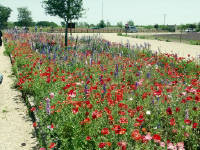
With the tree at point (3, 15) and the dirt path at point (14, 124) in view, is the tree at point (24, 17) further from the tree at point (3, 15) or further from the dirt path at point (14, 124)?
the dirt path at point (14, 124)

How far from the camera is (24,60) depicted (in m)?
9.66

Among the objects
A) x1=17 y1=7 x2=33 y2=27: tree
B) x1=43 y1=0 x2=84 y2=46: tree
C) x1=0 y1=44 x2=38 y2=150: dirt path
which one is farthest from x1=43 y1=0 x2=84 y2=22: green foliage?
x1=17 y1=7 x2=33 y2=27: tree

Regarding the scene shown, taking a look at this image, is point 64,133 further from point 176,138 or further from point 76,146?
point 176,138

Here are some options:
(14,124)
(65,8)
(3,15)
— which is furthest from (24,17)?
(14,124)

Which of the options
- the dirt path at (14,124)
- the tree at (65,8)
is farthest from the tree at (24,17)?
the dirt path at (14,124)

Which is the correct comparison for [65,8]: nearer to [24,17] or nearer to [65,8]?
[65,8]

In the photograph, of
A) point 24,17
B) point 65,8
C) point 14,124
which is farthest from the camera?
point 24,17

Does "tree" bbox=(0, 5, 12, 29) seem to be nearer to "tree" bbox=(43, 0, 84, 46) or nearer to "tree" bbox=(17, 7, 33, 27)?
"tree" bbox=(17, 7, 33, 27)

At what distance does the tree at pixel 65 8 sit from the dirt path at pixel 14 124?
449 inches

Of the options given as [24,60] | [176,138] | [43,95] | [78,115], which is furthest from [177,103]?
[24,60]

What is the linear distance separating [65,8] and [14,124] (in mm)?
13758

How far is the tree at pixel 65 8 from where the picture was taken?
Answer: 17.1 m

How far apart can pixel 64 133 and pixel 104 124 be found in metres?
0.73

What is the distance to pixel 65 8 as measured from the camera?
17.2 m
